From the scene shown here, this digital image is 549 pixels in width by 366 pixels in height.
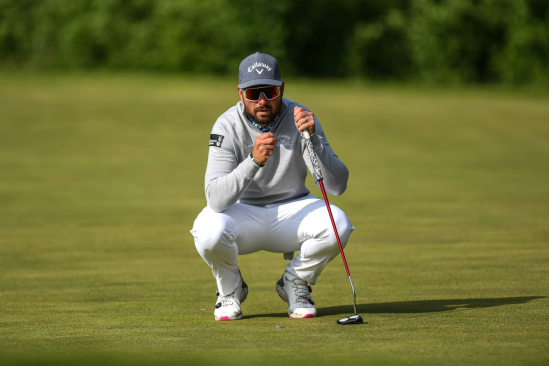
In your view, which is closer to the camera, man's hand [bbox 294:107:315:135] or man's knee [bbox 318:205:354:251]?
man's hand [bbox 294:107:315:135]

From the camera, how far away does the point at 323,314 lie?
222 inches

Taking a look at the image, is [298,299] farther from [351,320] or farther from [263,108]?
[263,108]

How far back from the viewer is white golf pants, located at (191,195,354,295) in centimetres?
544

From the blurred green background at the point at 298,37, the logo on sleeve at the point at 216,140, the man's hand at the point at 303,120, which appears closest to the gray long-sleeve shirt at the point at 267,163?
the logo on sleeve at the point at 216,140

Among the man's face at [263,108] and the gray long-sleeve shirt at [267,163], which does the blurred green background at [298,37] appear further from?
the man's face at [263,108]

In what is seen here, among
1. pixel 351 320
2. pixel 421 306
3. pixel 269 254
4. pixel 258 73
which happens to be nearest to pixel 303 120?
pixel 258 73

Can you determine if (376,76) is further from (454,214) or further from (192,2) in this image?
(454,214)

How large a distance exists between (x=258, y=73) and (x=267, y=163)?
57cm

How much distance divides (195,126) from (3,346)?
18801 mm

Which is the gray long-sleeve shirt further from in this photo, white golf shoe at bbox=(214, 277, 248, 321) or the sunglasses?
white golf shoe at bbox=(214, 277, 248, 321)

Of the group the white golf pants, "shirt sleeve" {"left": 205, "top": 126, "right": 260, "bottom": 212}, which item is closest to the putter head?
the white golf pants

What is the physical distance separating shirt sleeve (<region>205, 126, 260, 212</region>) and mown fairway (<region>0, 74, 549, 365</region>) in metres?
0.72

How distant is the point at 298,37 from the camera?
139ft

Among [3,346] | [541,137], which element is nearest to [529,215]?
[3,346]
